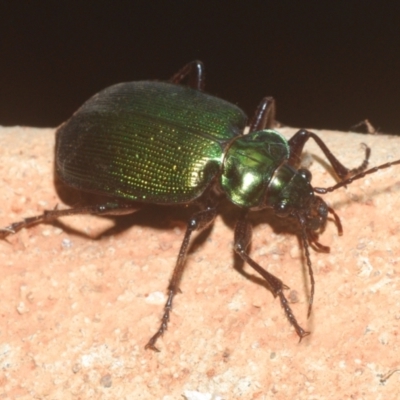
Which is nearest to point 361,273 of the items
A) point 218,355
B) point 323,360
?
point 323,360

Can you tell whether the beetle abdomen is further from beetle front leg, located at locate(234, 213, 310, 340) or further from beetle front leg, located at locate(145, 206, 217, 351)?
beetle front leg, located at locate(234, 213, 310, 340)

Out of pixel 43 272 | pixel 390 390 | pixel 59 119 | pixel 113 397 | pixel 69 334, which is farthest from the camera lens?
pixel 59 119

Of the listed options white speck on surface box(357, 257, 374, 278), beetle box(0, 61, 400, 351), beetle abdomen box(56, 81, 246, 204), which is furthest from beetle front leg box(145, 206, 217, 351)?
white speck on surface box(357, 257, 374, 278)

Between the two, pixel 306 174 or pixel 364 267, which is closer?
pixel 364 267

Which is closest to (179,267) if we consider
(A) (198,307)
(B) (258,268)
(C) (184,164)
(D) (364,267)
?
(A) (198,307)

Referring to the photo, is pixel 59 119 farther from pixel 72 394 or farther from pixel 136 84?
pixel 72 394

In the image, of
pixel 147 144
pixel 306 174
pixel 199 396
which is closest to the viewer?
pixel 199 396

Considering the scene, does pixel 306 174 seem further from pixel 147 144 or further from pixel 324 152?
pixel 147 144
